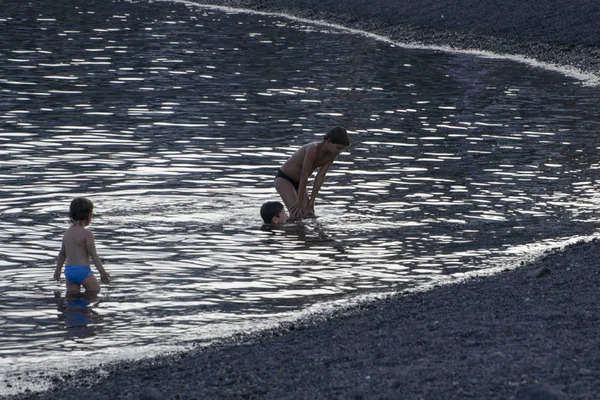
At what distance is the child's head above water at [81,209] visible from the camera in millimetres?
12984

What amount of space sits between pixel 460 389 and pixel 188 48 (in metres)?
39.1

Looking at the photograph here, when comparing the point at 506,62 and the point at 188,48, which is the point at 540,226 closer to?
the point at 506,62

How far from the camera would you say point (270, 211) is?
17.3 meters

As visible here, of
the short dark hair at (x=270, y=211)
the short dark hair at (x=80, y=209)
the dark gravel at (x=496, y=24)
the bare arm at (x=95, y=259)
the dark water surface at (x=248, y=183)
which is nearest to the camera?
the short dark hair at (x=80, y=209)

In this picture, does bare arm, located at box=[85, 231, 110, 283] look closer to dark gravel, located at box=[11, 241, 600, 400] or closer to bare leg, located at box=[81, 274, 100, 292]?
bare leg, located at box=[81, 274, 100, 292]

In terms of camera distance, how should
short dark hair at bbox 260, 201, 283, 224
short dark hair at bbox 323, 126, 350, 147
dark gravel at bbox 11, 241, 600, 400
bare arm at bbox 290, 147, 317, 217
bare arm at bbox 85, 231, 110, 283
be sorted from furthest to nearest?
bare arm at bbox 290, 147, 317, 217, short dark hair at bbox 260, 201, 283, 224, short dark hair at bbox 323, 126, 350, 147, bare arm at bbox 85, 231, 110, 283, dark gravel at bbox 11, 241, 600, 400

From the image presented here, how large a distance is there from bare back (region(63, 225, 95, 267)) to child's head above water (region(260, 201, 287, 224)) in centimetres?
445

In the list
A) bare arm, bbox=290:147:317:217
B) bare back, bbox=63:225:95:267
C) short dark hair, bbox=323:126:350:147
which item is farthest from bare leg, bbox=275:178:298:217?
bare back, bbox=63:225:95:267

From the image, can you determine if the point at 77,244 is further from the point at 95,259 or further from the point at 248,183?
the point at 248,183

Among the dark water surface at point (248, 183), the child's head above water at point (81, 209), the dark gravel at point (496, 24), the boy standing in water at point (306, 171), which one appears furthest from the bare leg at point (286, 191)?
the dark gravel at point (496, 24)

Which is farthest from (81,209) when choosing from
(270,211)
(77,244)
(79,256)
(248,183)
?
(248,183)

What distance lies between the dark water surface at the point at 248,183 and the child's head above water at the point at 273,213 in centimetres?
19

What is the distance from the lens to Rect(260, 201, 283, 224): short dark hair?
1734 cm

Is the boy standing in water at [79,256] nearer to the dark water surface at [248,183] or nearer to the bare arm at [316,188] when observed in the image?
the dark water surface at [248,183]
